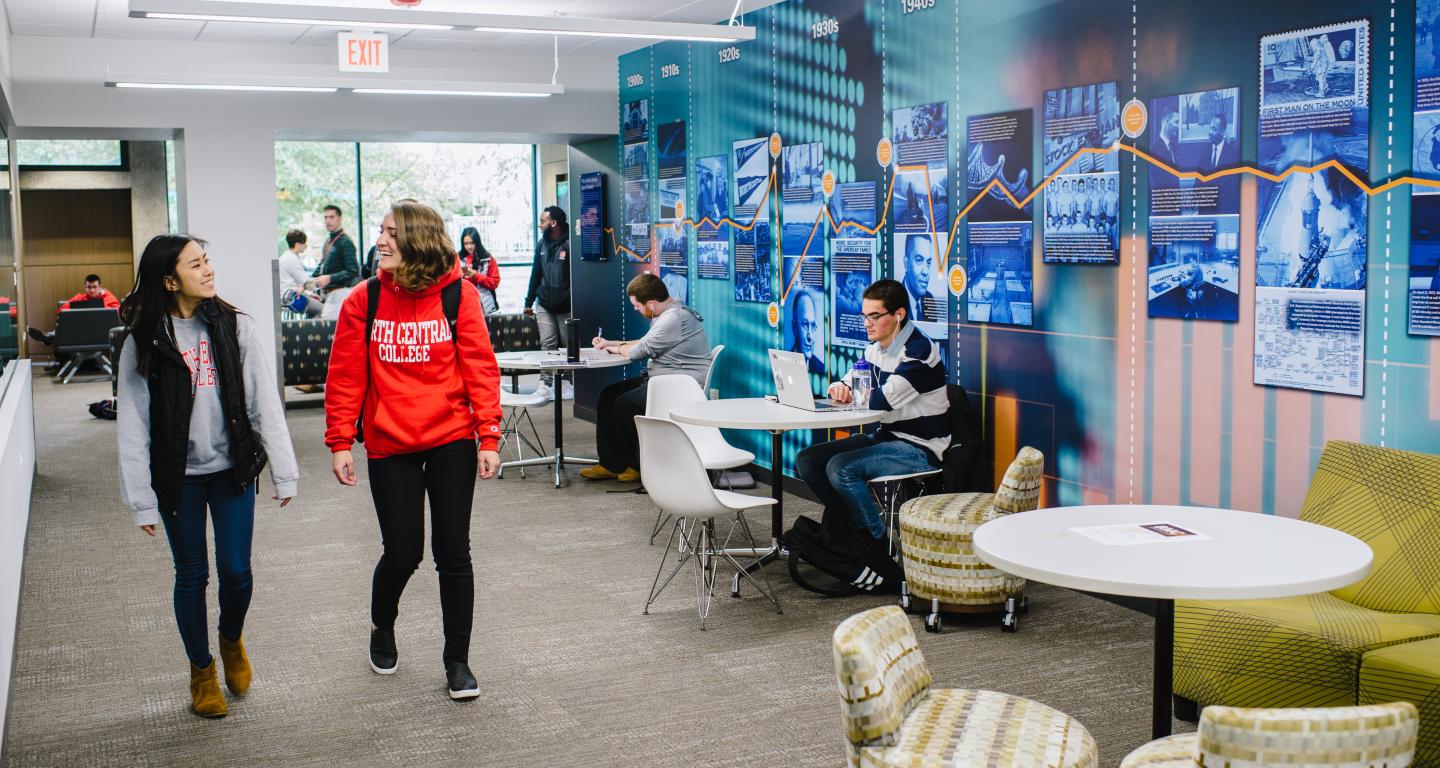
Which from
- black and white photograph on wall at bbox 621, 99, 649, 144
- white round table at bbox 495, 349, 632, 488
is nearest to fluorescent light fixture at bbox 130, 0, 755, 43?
white round table at bbox 495, 349, 632, 488

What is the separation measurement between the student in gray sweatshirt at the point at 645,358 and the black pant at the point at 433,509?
3.48m

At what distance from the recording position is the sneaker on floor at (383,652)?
4492mm

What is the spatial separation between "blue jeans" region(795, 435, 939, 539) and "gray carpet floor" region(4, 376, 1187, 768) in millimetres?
382

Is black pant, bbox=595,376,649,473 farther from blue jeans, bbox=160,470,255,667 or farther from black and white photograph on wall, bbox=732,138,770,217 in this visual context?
→ blue jeans, bbox=160,470,255,667

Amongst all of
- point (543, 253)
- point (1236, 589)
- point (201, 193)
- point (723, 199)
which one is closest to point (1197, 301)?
point (1236, 589)

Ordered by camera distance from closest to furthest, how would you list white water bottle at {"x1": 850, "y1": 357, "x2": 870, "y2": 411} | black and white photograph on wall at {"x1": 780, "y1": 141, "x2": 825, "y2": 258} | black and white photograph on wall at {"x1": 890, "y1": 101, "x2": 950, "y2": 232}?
1. white water bottle at {"x1": 850, "y1": 357, "x2": 870, "y2": 411}
2. black and white photograph on wall at {"x1": 890, "y1": 101, "x2": 950, "y2": 232}
3. black and white photograph on wall at {"x1": 780, "y1": 141, "x2": 825, "y2": 258}

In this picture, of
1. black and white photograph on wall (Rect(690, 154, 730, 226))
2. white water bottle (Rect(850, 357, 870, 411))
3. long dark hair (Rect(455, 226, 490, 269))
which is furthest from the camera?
long dark hair (Rect(455, 226, 490, 269))

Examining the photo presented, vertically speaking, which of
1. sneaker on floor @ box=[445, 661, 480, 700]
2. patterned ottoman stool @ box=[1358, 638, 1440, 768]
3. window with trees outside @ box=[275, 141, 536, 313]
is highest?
window with trees outside @ box=[275, 141, 536, 313]

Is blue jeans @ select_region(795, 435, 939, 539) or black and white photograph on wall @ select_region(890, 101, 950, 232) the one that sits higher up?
black and white photograph on wall @ select_region(890, 101, 950, 232)

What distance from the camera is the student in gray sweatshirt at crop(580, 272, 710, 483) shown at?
7.86 meters

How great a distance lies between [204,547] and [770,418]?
2.41m

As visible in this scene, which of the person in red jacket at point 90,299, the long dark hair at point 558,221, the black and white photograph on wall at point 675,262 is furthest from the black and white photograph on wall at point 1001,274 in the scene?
the person in red jacket at point 90,299

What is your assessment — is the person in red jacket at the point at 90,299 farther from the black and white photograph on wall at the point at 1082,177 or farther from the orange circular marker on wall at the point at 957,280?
the black and white photograph on wall at the point at 1082,177

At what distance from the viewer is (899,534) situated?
551 cm
